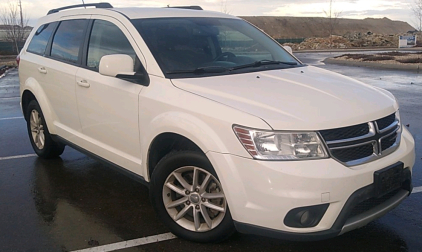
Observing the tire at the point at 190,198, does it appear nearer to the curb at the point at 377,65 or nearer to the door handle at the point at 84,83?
the door handle at the point at 84,83

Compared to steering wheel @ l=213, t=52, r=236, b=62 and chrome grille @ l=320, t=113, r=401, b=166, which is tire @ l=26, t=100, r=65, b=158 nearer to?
steering wheel @ l=213, t=52, r=236, b=62

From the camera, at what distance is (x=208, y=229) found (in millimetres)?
3422

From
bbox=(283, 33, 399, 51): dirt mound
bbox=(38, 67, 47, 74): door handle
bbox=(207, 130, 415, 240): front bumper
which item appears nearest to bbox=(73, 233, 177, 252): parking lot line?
bbox=(207, 130, 415, 240): front bumper

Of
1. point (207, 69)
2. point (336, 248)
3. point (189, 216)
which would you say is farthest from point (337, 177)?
point (207, 69)

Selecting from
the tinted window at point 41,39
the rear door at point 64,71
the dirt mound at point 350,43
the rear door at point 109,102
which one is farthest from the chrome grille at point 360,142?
the dirt mound at point 350,43

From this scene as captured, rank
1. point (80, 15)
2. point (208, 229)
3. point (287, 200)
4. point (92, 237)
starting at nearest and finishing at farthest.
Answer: point (287, 200) → point (208, 229) → point (92, 237) → point (80, 15)

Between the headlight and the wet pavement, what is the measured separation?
3.08 feet

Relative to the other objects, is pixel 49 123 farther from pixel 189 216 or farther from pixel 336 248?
pixel 336 248

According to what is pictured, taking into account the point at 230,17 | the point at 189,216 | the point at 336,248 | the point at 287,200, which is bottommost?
the point at 336,248

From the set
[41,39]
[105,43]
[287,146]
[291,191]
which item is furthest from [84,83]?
[291,191]

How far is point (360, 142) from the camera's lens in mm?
3080

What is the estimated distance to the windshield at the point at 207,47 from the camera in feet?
12.8

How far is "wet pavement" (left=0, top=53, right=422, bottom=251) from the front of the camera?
3537 mm

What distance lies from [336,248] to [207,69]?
1.83 metres
